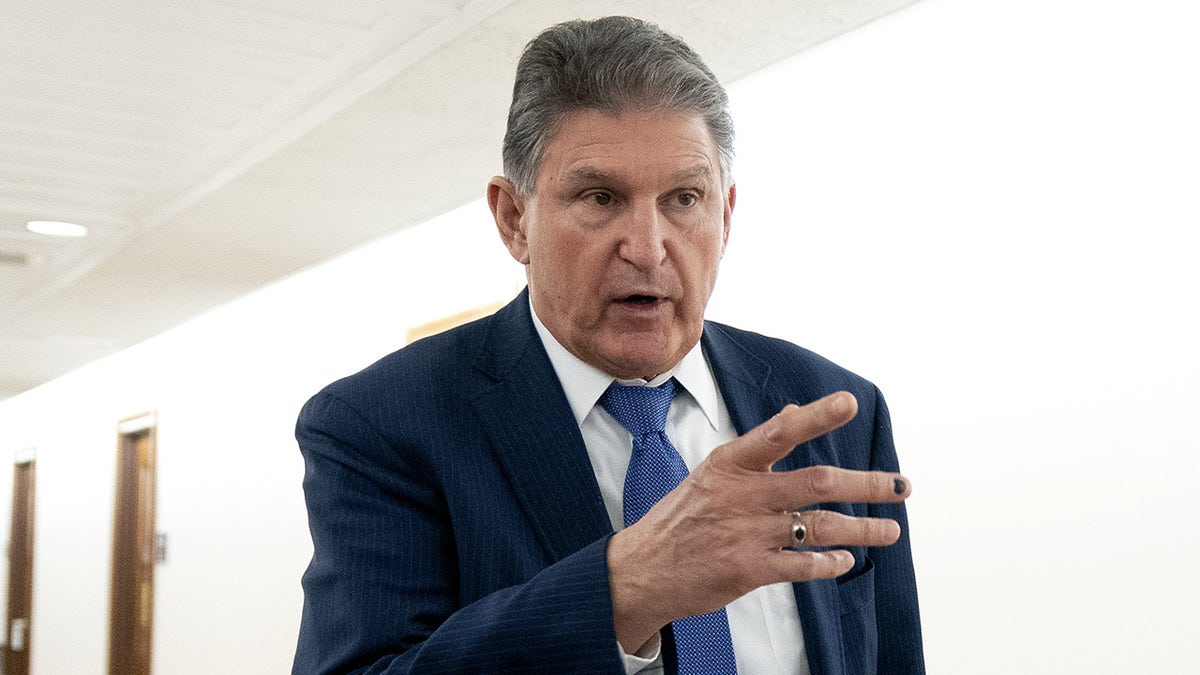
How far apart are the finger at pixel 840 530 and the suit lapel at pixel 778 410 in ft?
1.08

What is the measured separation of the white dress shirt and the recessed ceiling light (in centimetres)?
457

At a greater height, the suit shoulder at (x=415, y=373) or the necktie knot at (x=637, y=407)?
the suit shoulder at (x=415, y=373)

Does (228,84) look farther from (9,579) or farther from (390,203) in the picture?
(9,579)

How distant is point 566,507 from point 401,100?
2867mm

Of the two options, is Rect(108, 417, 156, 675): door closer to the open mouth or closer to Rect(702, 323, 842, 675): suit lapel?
Rect(702, 323, 842, 675): suit lapel

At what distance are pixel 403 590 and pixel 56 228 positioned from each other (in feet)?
16.0

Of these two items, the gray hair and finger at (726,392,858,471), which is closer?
finger at (726,392,858,471)

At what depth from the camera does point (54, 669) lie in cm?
1005

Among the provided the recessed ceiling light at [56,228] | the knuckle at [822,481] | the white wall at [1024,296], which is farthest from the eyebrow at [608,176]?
the recessed ceiling light at [56,228]

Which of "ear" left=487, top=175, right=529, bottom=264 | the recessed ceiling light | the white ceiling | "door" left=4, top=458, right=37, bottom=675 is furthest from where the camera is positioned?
"door" left=4, top=458, right=37, bottom=675

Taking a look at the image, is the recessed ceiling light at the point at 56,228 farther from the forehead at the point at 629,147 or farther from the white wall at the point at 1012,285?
the forehead at the point at 629,147

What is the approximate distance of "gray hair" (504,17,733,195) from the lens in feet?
4.28

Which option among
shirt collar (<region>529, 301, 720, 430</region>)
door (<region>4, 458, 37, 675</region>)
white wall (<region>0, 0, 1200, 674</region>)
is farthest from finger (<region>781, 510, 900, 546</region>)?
door (<region>4, 458, 37, 675</region>)

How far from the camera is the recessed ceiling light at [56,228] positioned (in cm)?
531
